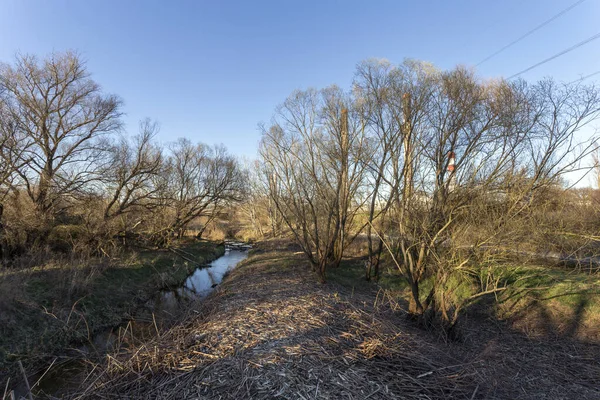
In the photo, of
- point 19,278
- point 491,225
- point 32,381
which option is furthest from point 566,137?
point 19,278

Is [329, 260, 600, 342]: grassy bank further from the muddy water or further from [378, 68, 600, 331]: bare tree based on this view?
the muddy water

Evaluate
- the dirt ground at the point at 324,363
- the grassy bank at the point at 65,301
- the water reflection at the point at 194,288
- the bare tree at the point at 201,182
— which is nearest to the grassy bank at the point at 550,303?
the dirt ground at the point at 324,363

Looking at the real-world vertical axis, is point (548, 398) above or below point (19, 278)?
below

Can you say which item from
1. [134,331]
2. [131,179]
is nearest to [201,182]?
[131,179]

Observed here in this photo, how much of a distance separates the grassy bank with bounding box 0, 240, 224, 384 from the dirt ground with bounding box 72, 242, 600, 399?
159 cm

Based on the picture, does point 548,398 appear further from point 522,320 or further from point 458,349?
point 522,320

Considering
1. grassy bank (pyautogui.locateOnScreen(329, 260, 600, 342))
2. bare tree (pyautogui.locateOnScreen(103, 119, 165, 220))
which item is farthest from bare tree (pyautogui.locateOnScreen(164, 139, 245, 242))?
grassy bank (pyautogui.locateOnScreen(329, 260, 600, 342))

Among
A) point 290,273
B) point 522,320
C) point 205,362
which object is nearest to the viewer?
point 205,362

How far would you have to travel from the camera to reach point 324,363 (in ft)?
14.0

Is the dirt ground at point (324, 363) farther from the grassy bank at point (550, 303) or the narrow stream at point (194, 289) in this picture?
the narrow stream at point (194, 289)

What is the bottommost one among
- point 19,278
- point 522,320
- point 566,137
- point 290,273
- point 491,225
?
point 522,320

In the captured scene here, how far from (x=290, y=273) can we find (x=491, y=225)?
8.54 meters

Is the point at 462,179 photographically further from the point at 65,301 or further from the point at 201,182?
the point at 201,182

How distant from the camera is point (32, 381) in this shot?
6.91 metres
